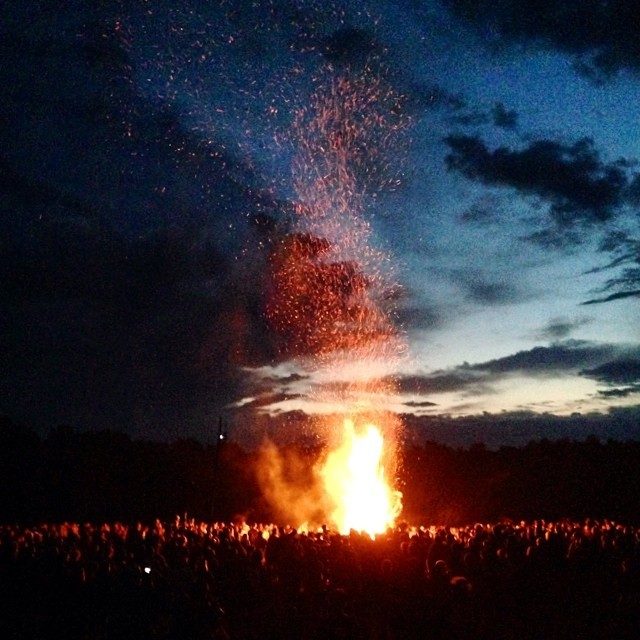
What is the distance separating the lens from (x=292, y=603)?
28.4 feet

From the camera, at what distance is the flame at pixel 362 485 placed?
15.3m

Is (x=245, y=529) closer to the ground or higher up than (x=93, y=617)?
higher up

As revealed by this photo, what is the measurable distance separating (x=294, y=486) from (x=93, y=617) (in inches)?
705

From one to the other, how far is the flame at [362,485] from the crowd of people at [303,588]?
200 inches

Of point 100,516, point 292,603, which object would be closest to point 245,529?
point 292,603

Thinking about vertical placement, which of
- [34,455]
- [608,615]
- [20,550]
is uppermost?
[34,455]

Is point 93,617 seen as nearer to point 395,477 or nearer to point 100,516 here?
point 100,516

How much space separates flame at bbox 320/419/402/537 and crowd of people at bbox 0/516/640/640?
5.08 meters

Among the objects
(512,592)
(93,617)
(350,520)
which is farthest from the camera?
(350,520)

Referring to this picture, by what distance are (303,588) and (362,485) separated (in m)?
6.91

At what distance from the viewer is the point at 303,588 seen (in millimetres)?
8812

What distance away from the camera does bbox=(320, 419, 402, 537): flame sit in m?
15.3

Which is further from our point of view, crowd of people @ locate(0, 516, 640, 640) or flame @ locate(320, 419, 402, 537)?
flame @ locate(320, 419, 402, 537)

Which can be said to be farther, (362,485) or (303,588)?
(362,485)
